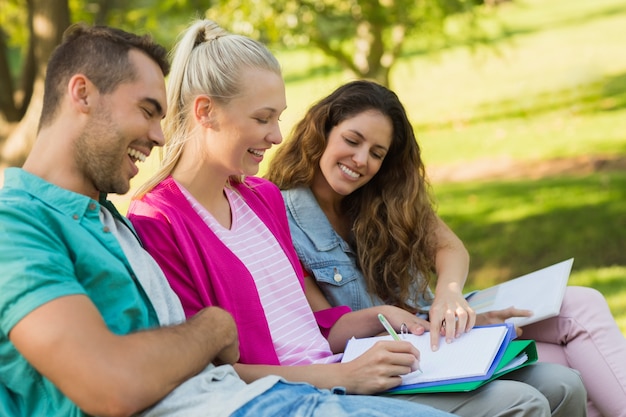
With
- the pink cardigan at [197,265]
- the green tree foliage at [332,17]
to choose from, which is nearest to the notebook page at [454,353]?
the pink cardigan at [197,265]

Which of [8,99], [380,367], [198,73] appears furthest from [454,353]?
[8,99]

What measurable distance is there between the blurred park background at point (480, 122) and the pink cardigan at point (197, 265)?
2.07 ft

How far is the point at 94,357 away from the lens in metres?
1.91

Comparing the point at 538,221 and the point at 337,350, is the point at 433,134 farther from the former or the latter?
the point at 337,350

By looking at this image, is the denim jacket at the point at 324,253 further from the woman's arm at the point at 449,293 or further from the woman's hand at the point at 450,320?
the woman's hand at the point at 450,320

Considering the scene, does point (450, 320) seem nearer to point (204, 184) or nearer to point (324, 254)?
point (324, 254)

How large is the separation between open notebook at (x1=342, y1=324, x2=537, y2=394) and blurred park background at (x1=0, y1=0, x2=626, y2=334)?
1116 mm

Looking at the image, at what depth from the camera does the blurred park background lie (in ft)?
23.9

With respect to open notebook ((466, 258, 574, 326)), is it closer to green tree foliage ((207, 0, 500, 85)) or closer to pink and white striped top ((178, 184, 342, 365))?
pink and white striped top ((178, 184, 342, 365))

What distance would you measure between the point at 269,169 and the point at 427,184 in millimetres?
666

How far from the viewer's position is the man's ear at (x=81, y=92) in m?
2.21

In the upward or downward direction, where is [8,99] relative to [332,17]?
downward

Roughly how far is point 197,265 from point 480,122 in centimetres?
1249

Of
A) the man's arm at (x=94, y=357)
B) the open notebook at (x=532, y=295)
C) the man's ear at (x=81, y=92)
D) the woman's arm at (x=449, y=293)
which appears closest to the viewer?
the man's arm at (x=94, y=357)
